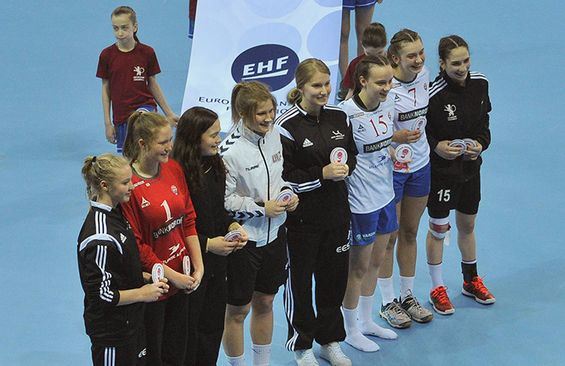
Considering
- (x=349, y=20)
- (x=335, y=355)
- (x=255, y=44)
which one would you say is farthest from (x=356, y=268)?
(x=349, y=20)

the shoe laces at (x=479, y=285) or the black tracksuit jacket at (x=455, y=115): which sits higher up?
Answer: the black tracksuit jacket at (x=455, y=115)

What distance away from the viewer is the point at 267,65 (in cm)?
841

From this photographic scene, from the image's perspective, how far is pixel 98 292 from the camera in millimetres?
4301

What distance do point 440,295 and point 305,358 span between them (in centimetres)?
119

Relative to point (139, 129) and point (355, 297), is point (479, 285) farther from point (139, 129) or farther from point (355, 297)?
point (139, 129)

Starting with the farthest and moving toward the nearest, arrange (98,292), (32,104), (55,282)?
(32,104) < (55,282) < (98,292)

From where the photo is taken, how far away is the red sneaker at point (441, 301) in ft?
21.1

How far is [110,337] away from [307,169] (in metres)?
1.56

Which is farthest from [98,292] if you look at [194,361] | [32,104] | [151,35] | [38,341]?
[151,35]

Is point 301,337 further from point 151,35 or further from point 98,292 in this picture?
point 151,35

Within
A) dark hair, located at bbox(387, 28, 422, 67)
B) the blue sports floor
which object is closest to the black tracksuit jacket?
dark hair, located at bbox(387, 28, 422, 67)

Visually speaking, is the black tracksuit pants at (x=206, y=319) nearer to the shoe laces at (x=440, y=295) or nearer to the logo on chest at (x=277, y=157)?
the logo on chest at (x=277, y=157)

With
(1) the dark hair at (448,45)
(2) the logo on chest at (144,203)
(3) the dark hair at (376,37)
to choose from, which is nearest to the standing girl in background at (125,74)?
(3) the dark hair at (376,37)

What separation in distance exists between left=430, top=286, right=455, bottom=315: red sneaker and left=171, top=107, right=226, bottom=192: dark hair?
2322 mm
